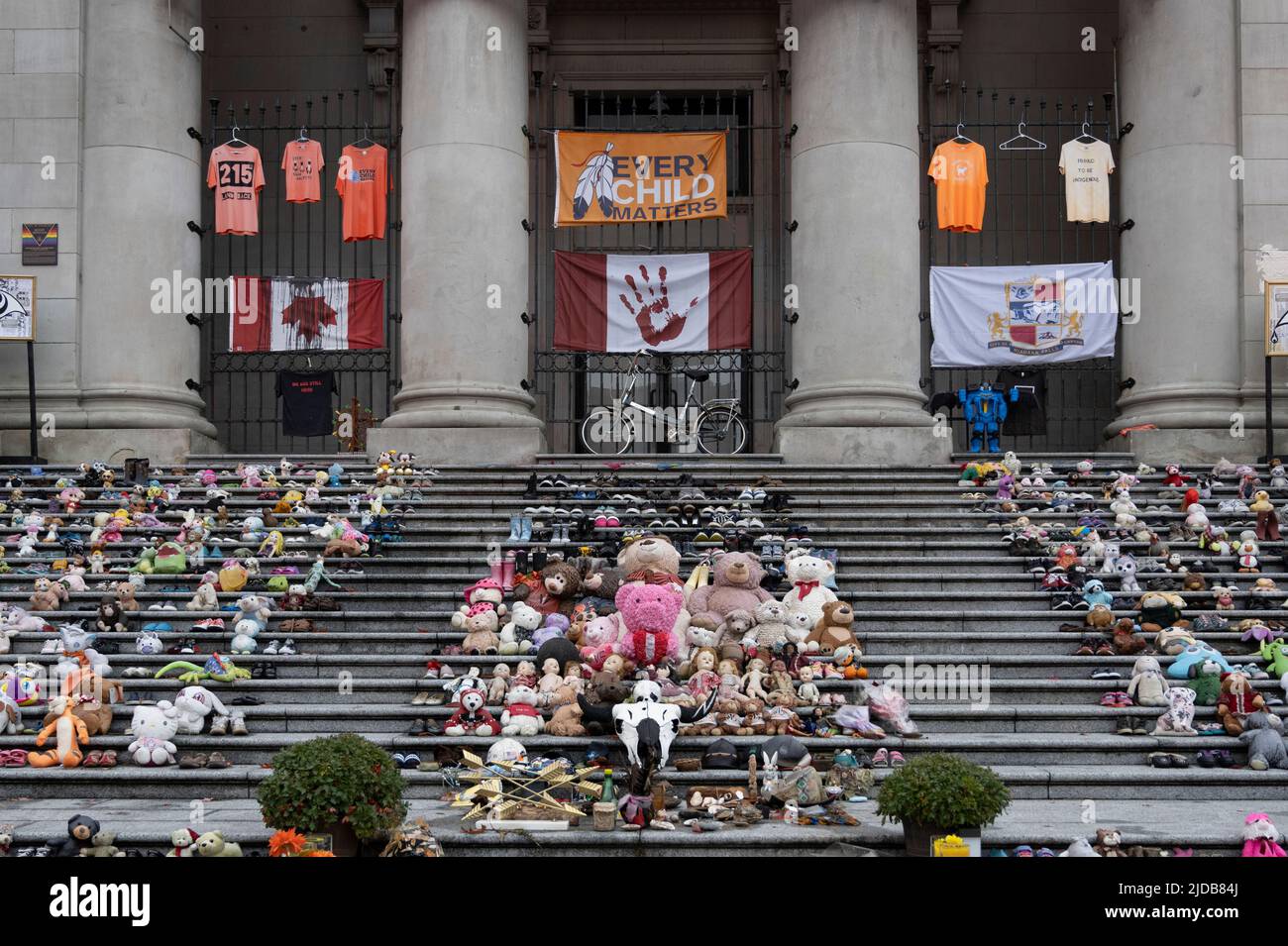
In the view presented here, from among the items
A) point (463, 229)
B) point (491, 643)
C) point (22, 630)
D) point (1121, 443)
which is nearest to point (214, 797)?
point (491, 643)

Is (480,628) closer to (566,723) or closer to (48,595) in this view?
(566,723)

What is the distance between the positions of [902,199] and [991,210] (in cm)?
590

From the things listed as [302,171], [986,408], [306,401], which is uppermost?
[302,171]

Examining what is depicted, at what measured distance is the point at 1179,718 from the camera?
1249cm

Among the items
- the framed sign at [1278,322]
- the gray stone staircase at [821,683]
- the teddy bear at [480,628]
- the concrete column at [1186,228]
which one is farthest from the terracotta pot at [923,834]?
the framed sign at [1278,322]

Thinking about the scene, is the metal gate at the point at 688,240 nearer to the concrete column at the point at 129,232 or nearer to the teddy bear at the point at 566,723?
the concrete column at the point at 129,232

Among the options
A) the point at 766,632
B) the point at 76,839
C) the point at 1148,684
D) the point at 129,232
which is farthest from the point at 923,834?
the point at 129,232

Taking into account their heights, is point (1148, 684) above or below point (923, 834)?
above

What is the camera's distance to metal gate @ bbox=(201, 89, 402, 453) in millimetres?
24812

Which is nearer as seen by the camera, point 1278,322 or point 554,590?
point 554,590

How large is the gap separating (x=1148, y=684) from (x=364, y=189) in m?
13.3

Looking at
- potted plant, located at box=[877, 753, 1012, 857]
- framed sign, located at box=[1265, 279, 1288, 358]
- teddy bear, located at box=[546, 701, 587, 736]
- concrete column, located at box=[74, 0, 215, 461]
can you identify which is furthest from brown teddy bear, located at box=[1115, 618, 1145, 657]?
concrete column, located at box=[74, 0, 215, 461]

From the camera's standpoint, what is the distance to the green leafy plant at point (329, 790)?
9.11m

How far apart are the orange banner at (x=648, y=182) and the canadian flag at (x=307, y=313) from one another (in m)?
3.23
